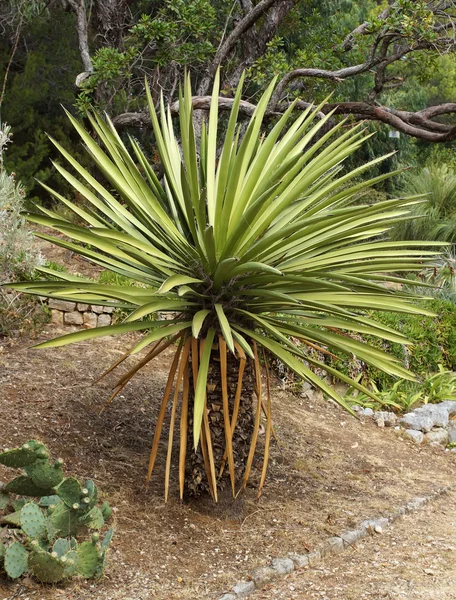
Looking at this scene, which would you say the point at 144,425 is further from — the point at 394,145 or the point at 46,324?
the point at 394,145

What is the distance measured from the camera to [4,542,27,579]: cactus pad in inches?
133

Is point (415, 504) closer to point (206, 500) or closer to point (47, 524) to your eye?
point (206, 500)

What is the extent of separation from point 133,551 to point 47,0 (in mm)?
11171

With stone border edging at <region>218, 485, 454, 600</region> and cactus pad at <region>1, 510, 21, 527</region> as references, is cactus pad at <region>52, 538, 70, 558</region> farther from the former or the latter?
stone border edging at <region>218, 485, 454, 600</region>

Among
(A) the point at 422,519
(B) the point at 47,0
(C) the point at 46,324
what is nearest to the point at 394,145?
(B) the point at 47,0

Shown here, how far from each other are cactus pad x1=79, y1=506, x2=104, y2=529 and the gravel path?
0.85 metres

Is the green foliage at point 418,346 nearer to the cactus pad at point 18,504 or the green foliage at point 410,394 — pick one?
the green foliage at point 410,394

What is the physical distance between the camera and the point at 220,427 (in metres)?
4.44

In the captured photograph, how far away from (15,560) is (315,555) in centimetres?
166

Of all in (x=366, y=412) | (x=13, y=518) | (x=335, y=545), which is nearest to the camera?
(x=13, y=518)

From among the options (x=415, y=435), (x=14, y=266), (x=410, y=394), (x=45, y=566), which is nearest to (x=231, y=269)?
(x=45, y=566)

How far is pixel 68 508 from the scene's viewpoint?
364 cm

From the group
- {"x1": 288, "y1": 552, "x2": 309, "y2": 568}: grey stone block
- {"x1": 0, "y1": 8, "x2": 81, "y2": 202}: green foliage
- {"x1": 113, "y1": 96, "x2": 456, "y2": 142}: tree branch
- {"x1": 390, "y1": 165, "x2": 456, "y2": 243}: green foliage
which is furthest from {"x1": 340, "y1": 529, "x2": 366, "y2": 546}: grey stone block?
{"x1": 0, "y1": 8, "x2": 81, "y2": 202}: green foliage

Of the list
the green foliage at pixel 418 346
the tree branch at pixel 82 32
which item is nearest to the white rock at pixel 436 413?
the green foliage at pixel 418 346
